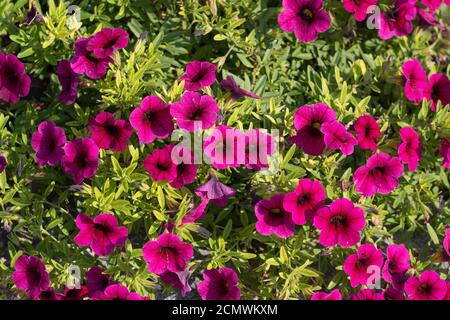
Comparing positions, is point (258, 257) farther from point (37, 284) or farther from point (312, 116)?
point (37, 284)

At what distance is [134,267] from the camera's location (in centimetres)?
324

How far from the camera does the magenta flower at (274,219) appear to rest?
9.98ft

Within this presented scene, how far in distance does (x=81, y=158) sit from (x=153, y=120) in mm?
362

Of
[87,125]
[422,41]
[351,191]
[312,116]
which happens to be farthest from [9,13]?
[422,41]

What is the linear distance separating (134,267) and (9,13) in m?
1.42

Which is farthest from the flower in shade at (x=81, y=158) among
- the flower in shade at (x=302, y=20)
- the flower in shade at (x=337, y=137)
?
the flower in shade at (x=302, y=20)

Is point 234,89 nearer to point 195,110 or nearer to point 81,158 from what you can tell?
point 195,110

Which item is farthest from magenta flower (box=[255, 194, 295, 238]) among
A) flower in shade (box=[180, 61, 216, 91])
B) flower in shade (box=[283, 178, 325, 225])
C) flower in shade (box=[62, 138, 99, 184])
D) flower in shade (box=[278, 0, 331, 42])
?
flower in shade (box=[278, 0, 331, 42])

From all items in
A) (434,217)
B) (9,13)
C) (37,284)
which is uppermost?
(9,13)

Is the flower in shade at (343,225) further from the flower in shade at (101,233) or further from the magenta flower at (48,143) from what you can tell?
the magenta flower at (48,143)

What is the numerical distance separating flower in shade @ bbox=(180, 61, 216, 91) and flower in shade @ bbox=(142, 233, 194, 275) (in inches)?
26.9

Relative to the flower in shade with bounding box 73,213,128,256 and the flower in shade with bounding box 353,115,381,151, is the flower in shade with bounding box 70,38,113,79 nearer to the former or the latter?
the flower in shade with bounding box 73,213,128,256

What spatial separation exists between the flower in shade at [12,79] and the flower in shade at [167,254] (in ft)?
3.21

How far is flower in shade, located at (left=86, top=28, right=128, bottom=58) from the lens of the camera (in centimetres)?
312
